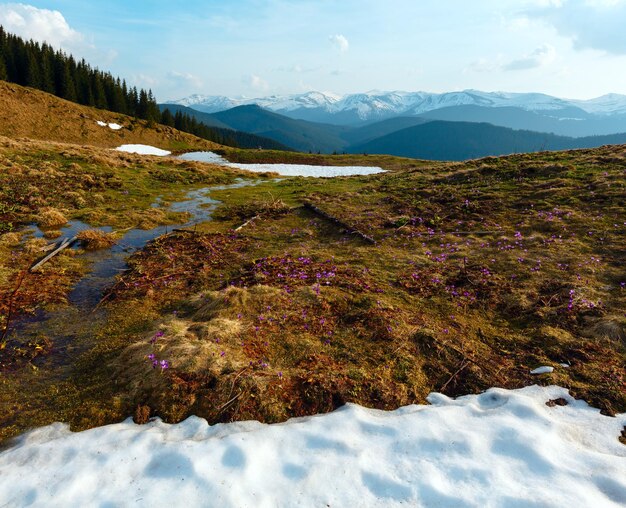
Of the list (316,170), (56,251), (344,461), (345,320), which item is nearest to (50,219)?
(56,251)

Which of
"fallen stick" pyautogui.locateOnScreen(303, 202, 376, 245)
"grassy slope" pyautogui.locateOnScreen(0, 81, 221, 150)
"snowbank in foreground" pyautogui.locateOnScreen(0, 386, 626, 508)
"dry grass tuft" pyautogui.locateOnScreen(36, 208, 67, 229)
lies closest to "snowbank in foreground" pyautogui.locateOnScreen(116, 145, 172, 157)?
"grassy slope" pyautogui.locateOnScreen(0, 81, 221, 150)

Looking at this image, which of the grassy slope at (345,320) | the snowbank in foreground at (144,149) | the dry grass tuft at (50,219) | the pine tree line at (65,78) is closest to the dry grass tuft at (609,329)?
the grassy slope at (345,320)

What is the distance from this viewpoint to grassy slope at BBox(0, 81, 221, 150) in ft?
198

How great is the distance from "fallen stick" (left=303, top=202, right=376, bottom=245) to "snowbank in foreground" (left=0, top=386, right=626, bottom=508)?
10.5m

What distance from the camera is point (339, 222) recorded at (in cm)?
1862

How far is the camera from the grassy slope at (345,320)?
643 cm

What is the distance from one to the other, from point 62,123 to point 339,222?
75696 millimetres

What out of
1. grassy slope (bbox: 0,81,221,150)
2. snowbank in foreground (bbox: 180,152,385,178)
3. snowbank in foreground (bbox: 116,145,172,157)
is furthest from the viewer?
snowbank in foreground (bbox: 116,145,172,157)

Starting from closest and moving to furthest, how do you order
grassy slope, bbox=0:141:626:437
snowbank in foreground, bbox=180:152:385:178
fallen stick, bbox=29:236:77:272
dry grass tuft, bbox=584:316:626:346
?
grassy slope, bbox=0:141:626:437 → dry grass tuft, bbox=584:316:626:346 → fallen stick, bbox=29:236:77:272 → snowbank in foreground, bbox=180:152:385:178

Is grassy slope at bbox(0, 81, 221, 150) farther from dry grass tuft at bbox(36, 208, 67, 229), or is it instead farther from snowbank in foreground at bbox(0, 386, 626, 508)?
snowbank in foreground at bbox(0, 386, 626, 508)

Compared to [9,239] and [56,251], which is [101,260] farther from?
[9,239]

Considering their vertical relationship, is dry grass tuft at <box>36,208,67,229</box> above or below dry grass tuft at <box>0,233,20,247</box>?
above

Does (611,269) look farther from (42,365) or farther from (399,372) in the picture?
(42,365)

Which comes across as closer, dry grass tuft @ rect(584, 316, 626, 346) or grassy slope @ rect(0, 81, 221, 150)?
dry grass tuft @ rect(584, 316, 626, 346)
